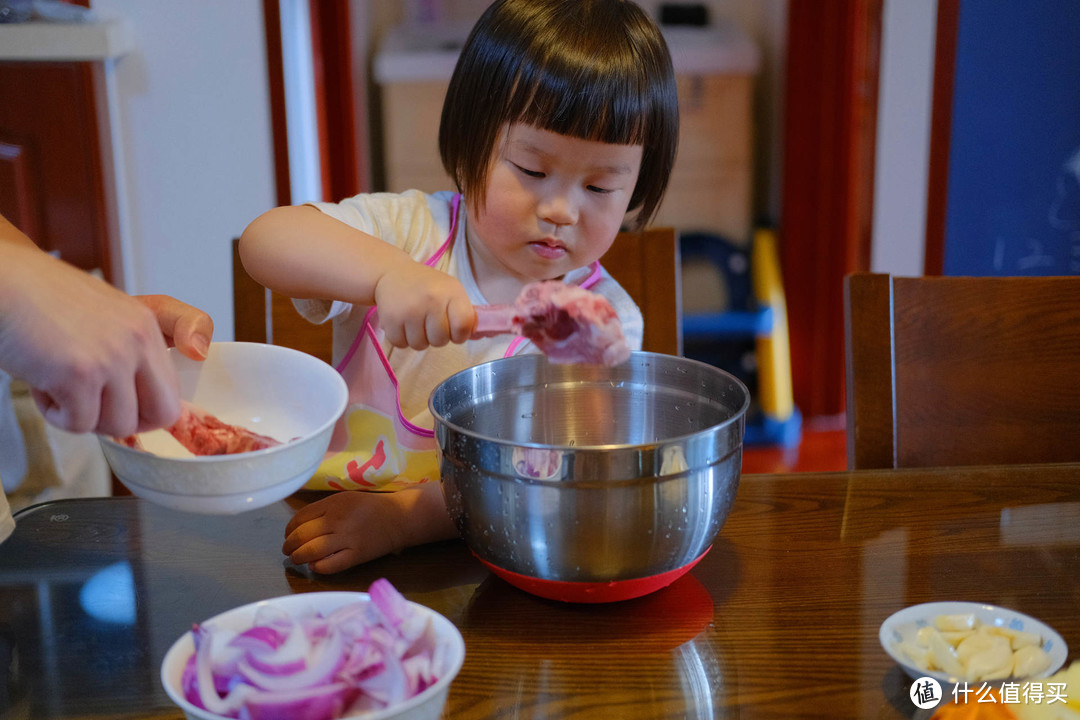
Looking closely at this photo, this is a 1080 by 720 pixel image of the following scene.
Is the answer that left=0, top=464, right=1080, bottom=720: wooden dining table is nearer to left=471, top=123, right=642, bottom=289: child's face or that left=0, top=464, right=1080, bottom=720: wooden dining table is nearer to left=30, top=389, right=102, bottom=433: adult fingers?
left=30, top=389, right=102, bottom=433: adult fingers

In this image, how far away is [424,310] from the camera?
0.81 meters

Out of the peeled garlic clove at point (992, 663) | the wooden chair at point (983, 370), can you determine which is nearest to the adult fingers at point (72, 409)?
the peeled garlic clove at point (992, 663)

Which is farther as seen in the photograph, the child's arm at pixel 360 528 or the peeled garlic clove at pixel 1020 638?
the child's arm at pixel 360 528

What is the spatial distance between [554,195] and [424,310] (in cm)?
27

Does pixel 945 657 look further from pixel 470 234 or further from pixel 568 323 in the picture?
pixel 470 234

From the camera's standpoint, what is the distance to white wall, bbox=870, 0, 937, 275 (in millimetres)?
2629

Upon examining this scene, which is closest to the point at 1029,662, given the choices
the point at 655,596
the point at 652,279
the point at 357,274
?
the point at 655,596

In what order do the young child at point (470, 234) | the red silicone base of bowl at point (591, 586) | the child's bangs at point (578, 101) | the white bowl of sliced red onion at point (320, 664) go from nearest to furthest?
the white bowl of sliced red onion at point (320, 664) → the red silicone base of bowl at point (591, 586) → the young child at point (470, 234) → the child's bangs at point (578, 101)

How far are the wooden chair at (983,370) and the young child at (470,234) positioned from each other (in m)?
0.33

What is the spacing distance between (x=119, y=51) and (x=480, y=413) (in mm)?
1792

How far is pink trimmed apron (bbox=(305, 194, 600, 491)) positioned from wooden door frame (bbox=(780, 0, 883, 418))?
2058mm

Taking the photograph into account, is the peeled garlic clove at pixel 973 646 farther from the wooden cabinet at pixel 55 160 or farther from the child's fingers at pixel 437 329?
the wooden cabinet at pixel 55 160

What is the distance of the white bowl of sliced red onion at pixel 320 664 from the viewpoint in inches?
21.7

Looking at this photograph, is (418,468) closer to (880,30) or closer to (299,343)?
(299,343)
